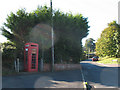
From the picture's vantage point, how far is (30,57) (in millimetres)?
13062

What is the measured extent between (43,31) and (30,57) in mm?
3983

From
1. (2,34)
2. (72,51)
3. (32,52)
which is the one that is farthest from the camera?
(72,51)

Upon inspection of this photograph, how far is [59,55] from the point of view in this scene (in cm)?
1673

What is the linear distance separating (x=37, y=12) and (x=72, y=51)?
682 cm

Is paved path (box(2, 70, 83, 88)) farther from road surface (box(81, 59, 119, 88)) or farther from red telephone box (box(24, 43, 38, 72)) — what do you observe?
red telephone box (box(24, 43, 38, 72))

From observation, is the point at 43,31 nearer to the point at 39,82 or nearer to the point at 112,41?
the point at 39,82

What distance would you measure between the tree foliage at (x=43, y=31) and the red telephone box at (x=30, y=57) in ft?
3.10

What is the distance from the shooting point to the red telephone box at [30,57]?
13.0 m

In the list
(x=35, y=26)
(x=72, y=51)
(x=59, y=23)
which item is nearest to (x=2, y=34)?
(x=35, y=26)

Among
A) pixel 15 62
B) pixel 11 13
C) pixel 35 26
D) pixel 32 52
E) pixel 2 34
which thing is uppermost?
pixel 11 13

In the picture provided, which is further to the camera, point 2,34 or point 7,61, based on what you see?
point 2,34

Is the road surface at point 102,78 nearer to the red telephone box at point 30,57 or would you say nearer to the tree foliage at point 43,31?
the tree foliage at point 43,31

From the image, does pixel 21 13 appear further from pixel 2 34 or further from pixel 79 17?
pixel 79 17

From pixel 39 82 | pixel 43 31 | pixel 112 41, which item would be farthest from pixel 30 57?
pixel 112 41
